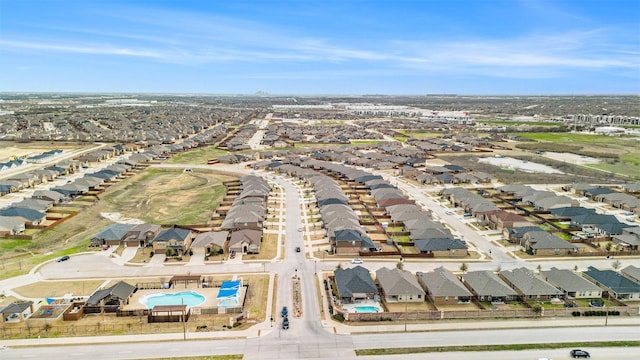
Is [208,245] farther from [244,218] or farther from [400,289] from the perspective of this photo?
[400,289]

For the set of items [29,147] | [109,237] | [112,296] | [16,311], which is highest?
[29,147]

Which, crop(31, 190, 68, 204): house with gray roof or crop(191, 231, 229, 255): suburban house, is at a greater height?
crop(31, 190, 68, 204): house with gray roof

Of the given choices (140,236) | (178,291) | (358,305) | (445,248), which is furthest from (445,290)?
(140,236)

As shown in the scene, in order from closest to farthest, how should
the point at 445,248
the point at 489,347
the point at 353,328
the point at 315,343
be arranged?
the point at 489,347 → the point at 315,343 → the point at 353,328 → the point at 445,248

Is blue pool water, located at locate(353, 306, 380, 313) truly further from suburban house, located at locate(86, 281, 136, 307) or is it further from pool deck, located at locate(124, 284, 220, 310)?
suburban house, located at locate(86, 281, 136, 307)

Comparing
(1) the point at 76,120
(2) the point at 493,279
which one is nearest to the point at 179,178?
(2) the point at 493,279

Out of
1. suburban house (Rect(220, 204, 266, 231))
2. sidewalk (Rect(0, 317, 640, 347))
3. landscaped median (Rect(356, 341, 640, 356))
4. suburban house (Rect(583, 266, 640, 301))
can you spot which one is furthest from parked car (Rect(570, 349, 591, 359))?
suburban house (Rect(220, 204, 266, 231))

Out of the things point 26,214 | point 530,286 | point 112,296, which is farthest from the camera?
point 26,214
